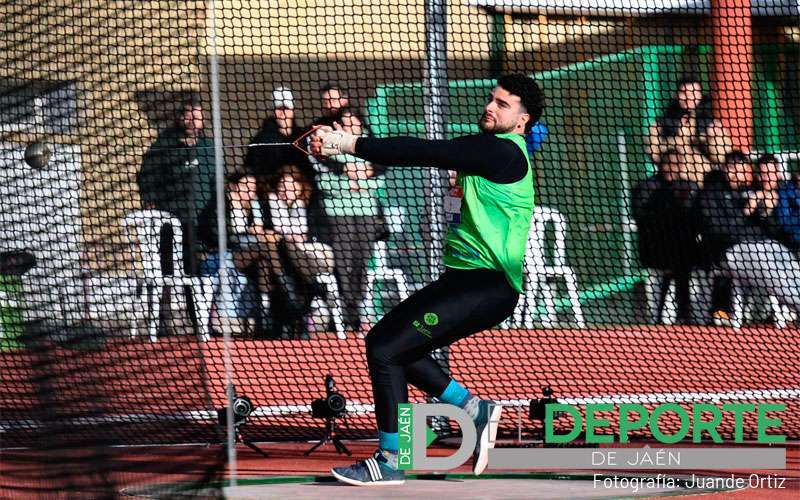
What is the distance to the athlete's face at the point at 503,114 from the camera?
6.29 m

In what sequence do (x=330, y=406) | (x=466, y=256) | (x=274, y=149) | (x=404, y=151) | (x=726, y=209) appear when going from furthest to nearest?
(x=726, y=209), (x=274, y=149), (x=330, y=406), (x=466, y=256), (x=404, y=151)

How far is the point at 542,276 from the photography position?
39.4ft

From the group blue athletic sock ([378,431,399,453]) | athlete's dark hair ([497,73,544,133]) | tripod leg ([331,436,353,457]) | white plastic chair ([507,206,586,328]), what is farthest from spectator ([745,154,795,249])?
blue athletic sock ([378,431,399,453])

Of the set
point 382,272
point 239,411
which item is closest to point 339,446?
point 239,411

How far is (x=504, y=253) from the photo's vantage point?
6164mm

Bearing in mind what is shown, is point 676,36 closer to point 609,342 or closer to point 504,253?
point 609,342

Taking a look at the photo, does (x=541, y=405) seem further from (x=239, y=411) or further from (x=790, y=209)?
(x=790, y=209)

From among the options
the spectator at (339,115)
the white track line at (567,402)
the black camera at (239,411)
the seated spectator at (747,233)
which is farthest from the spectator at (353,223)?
the black camera at (239,411)

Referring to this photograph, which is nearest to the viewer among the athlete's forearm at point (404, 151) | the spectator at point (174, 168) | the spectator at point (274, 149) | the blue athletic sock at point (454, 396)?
the athlete's forearm at point (404, 151)

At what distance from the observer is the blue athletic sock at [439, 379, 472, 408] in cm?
641

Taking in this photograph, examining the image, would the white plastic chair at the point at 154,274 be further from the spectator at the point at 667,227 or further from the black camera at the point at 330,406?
the spectator at the point at 667,227

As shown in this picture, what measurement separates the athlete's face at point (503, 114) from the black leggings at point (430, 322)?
2.13 feet

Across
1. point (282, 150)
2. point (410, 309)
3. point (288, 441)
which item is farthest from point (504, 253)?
point (282, 150)

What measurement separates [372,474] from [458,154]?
4.90 ft
